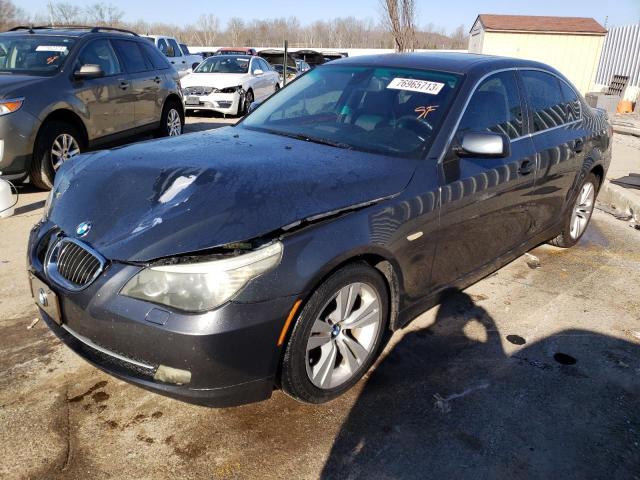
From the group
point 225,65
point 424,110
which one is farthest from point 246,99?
point 424,110

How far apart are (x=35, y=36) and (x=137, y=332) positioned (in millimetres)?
6131

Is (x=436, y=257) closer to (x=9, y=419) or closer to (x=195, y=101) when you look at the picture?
(x=9, y=419)

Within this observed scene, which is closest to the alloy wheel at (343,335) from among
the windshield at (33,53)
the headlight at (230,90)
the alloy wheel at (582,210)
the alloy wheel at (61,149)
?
the alloy wheel at (582,210)

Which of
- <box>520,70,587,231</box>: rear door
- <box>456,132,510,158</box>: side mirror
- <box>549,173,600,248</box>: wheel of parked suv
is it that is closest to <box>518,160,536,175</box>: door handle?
<box>520,70,587,231</box>: rear door

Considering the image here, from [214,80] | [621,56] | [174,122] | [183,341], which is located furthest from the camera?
[621,56]

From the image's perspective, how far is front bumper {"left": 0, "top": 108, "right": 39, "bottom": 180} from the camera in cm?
556

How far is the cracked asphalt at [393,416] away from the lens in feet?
7.75

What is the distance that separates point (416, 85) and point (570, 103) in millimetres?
1910

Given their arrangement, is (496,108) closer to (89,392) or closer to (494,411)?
(494,411)

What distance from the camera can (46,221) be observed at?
279 centimetres

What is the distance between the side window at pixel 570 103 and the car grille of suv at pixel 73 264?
12.7 feet

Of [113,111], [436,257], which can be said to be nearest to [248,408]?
[436,257]

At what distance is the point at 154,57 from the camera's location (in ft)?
27.5

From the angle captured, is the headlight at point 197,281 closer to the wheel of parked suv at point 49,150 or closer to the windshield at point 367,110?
the windshield at point 367,110
